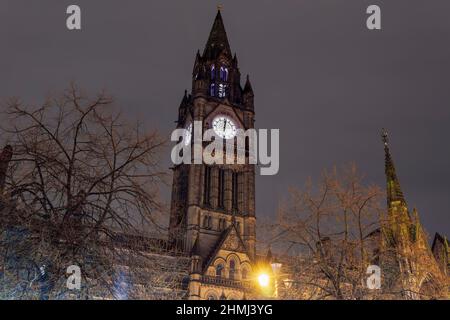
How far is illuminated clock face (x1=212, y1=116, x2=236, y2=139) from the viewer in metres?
66.5

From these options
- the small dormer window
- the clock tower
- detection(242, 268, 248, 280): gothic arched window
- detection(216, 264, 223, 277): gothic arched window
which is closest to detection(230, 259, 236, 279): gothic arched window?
the clock tower

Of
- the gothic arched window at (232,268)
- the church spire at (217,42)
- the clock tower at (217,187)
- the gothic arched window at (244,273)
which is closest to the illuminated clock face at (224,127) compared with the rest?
the clock tower at (217,187)

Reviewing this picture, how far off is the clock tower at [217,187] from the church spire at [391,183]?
1636 centimetres

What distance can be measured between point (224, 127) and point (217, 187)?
28.8 ft

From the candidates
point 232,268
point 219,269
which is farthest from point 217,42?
point 219,269

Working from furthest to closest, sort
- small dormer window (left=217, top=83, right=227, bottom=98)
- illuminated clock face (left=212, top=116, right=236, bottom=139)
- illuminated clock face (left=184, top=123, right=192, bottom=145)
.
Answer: small dormer window (left=217, top=83, right=227, bottom=98) < illuminated clock face (left=184, top=123, right=192, bottom=145) < illuminated clock face (left=212, top=116, right=236, bottom=139)

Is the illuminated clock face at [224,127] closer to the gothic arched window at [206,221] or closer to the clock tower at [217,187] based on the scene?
the clock tower at [217,187]

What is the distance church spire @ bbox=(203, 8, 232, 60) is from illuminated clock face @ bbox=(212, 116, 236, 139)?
11.7m

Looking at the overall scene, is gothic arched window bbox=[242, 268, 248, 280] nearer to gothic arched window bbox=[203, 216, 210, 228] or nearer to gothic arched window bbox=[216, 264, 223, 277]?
gothic arched window bbox=[216, 264, 223, 277]

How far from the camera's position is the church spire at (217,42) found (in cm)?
7506

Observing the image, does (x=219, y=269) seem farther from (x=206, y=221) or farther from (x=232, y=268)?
(x=206, y=221)

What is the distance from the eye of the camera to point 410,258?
69.3ft

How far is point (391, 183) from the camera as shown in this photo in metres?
51.0
